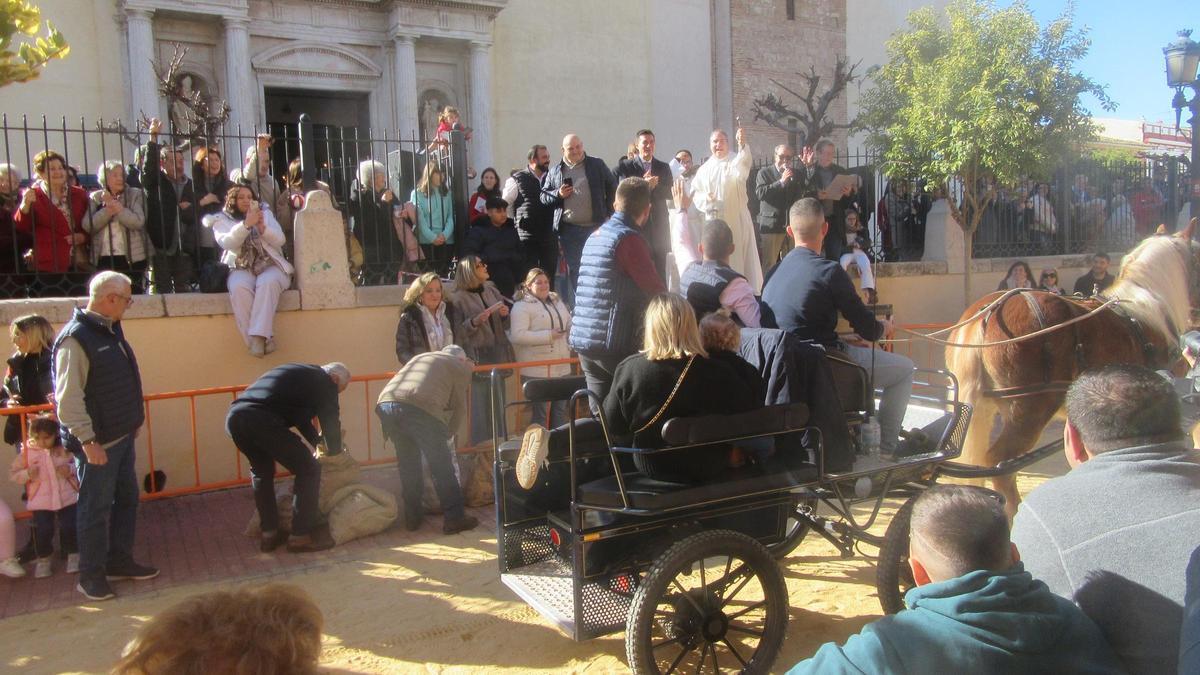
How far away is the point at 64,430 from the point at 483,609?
2969 millimetres

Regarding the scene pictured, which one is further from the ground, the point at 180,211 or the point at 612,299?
the point at 180,211

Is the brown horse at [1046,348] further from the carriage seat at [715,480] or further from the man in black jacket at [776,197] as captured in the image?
the man in black jacket at [776,197]

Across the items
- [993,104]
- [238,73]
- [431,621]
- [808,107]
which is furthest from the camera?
[808,107]

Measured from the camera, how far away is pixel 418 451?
6992 millimetres

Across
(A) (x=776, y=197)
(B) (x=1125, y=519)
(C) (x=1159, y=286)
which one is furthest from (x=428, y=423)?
(A) (x=776, y=197)

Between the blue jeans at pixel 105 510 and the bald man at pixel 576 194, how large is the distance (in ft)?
15.9

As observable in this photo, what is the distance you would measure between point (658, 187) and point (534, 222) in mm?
1450

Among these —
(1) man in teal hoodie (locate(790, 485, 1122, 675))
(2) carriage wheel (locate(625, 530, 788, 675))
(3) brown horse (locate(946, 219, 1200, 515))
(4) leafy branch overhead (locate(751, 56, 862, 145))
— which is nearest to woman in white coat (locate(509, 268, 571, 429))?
(3) brown horse (locate(946, 219, 1200, 515))

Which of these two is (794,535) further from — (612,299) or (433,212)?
(433,212)

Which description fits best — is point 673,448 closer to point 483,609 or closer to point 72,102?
point 483,609

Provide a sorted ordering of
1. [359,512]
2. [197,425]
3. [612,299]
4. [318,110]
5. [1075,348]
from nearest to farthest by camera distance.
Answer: [612,299] → [1075,348] → [359,512] → [197,425] → [318,110]

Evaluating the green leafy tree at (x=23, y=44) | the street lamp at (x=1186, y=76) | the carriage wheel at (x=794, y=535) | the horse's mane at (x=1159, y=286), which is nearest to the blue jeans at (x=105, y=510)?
the green leafy tree at (x=23, y=44)

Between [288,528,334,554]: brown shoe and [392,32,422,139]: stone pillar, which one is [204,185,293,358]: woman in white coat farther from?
[392,32,422,139]: stone pillar

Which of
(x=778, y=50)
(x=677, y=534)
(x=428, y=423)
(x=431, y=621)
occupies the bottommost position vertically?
(x=431, y=621)
